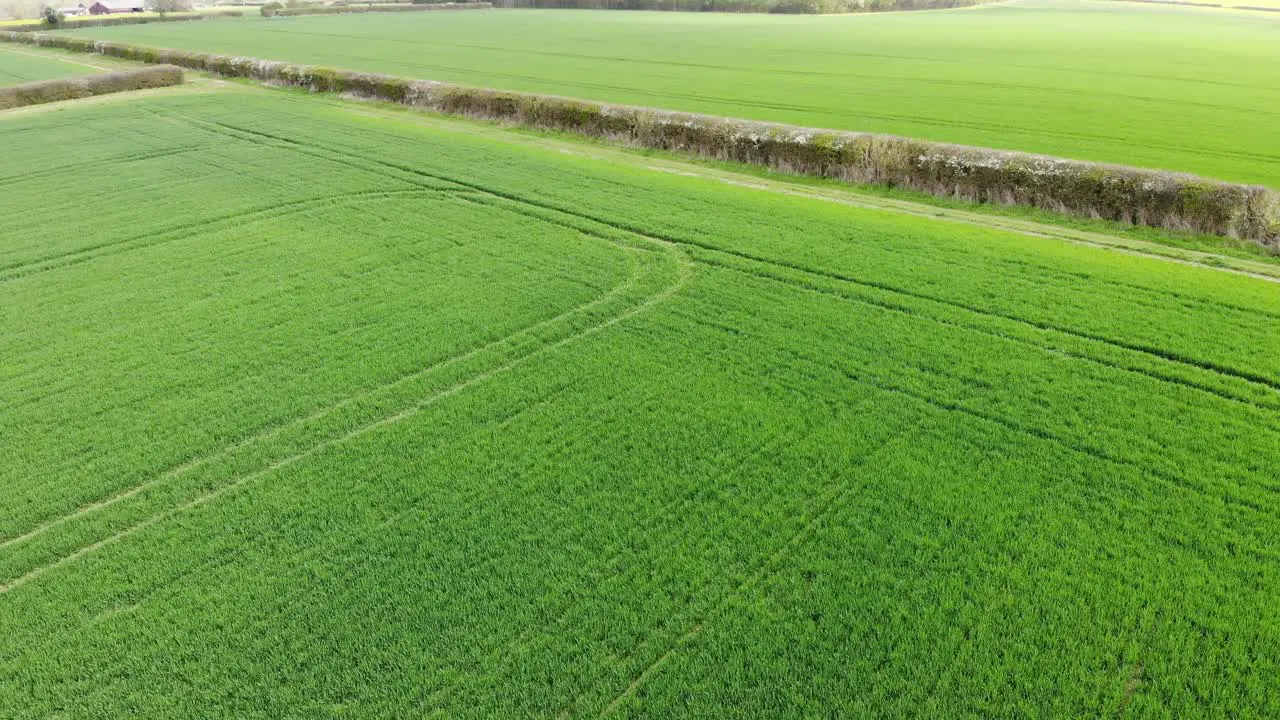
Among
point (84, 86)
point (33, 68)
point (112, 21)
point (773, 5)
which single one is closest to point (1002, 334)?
point (84, 86)

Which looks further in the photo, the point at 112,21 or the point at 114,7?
the point at 114,7

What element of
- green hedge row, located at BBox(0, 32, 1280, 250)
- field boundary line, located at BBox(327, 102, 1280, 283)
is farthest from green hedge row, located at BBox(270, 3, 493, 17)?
field boundary line, located at BBox(327, 102, 1280, 283)

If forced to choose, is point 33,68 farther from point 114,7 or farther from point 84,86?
point 114,7

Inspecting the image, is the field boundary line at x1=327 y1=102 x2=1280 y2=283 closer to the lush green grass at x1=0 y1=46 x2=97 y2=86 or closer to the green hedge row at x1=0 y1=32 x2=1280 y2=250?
the green hedge row at x1=0 y1=32 x2=1280 y2=250

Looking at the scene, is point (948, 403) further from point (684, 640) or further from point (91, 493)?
point (91, 493)

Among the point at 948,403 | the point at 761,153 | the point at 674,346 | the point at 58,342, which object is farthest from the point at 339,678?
the point at 761,153

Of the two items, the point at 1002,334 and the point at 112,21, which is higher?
the point at 112,21
